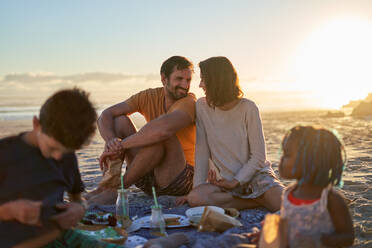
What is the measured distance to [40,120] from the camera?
2174 mm

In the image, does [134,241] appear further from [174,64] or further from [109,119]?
[174,64]

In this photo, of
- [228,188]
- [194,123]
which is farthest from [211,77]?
[228,188]

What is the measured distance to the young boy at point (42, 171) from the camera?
211 cm

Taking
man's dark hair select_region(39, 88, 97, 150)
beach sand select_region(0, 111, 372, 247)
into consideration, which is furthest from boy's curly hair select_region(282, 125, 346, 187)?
man's dark hair select_region(39, 88, 97, 150)

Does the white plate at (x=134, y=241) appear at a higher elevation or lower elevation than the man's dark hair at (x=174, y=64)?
lower

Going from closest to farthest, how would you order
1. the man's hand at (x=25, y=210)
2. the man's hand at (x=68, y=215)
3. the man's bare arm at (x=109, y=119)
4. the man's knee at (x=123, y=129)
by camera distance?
the man's hand at (x=25, y=210)
the man's hand at (x=68, y=215)
the man's bare arm at (x=109, y=119)
the man's knee at (x=123, y=129)

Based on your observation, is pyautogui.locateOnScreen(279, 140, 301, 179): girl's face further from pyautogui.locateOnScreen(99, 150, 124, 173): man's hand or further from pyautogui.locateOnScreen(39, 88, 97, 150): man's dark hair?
pyautogui.locateOnScreen(99, 150, 124, 173): man's hand

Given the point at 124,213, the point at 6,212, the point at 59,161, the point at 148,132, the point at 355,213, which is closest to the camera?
the point at 6,212

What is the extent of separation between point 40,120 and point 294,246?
5.35ft

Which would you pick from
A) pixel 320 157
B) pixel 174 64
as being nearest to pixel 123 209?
pixel 320 157

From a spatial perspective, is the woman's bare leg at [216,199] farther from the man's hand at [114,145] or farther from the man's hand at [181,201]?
the man's hand at [114,145]

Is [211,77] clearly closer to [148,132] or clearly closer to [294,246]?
[148,132]

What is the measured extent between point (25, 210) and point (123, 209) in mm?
1314

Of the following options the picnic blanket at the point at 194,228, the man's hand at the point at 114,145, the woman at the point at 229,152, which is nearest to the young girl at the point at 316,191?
the picnic blanket at the point at 194,228
